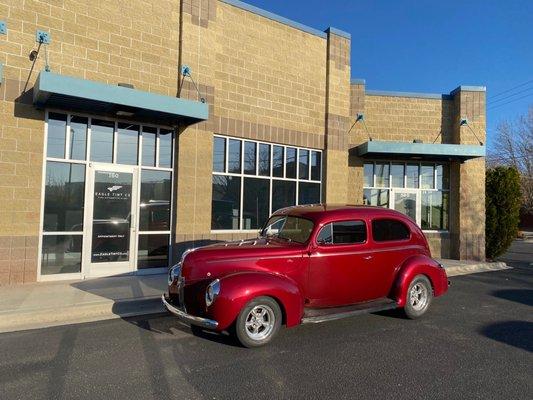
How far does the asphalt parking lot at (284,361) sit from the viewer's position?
13.9ft

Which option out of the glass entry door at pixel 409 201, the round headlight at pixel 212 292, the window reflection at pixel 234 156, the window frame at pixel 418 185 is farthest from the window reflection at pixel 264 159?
the round headlight at pixel 212 292

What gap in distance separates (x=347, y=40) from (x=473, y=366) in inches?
438

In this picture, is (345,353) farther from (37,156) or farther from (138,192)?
(37,156)

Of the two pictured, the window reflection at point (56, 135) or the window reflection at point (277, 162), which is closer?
the window reflection at point (56, 135)

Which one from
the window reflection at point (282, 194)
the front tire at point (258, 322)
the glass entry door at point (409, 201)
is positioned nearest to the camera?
the front tire at point (258, 322)

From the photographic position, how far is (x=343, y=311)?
6.16 metres

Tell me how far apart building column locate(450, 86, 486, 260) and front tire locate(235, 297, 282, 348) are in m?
11.0

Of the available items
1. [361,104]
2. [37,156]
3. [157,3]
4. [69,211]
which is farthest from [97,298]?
[361,104]

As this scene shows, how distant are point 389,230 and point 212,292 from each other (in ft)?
11.0

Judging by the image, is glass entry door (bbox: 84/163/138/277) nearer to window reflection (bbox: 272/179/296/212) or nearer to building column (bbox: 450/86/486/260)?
window reflection (bbox: 272/179/296/212)

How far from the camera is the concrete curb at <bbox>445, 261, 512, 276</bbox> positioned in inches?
493

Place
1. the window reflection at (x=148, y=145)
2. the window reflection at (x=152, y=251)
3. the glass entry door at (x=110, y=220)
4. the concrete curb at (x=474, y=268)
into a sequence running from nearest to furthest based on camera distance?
1. the glass entry door at (x=110, y=220)
2. the window reflection at (x=152, y=251)
3. the window reflection at (x=148, y=145)
4. the concrete curb at (x=474, y=268)

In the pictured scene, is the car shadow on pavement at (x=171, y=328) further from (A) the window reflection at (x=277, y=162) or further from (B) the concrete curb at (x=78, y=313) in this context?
(A) the window reflection at (x=277, y=162)

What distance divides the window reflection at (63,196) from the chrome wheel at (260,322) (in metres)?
5.54
